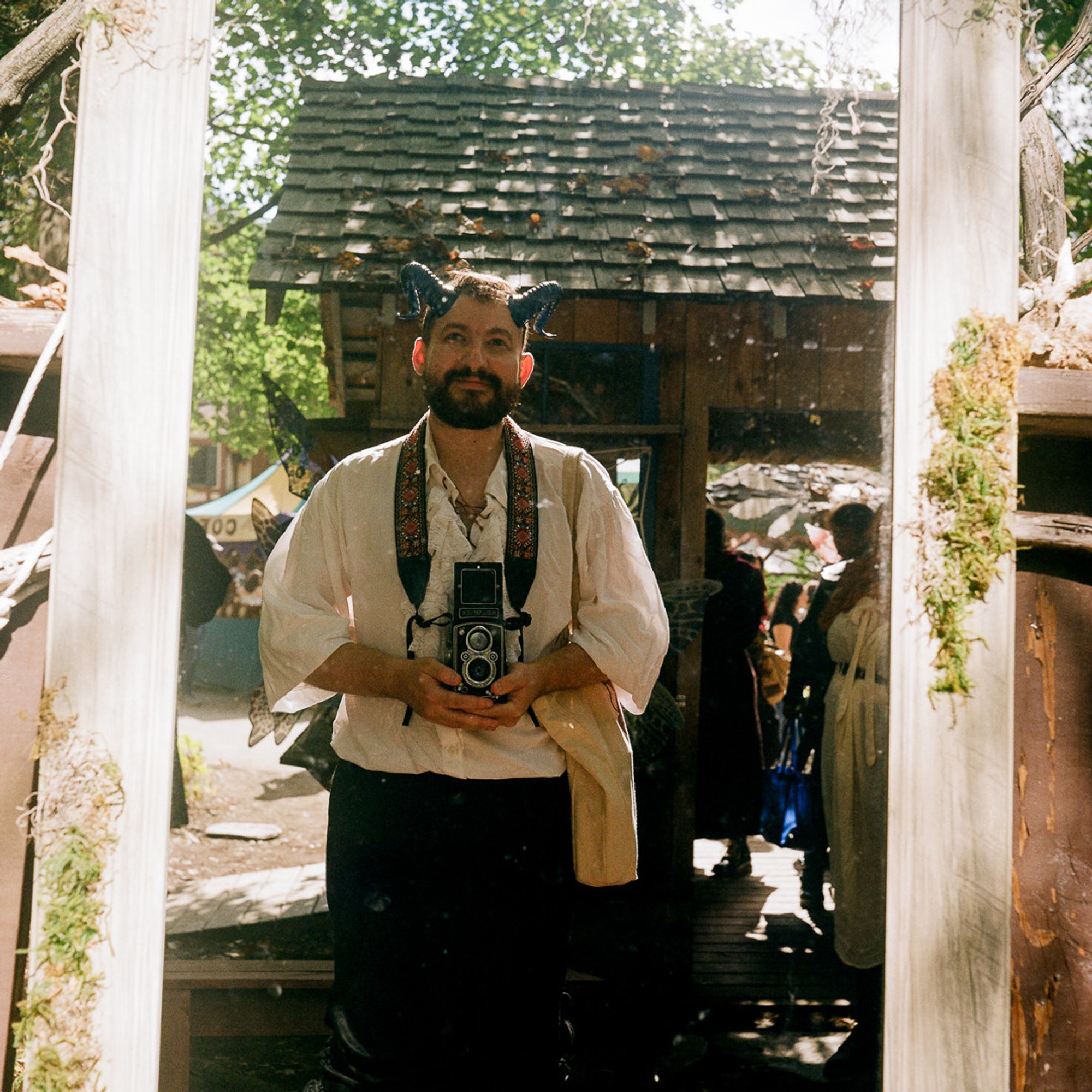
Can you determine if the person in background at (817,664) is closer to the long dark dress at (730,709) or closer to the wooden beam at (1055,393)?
the long dark dress at (730,709)

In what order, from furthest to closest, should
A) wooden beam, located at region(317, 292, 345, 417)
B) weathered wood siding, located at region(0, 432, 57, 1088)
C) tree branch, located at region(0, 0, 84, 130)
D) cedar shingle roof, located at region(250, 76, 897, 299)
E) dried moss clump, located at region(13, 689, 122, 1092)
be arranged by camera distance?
wooden beam, located at region(317, 292, 345, 417) < cedar shingle roof, located at region(250, 76, 897, 299) < tree branch, located at region(0, 0, 84, 130) < weathered wood siding, located at region(0, 432, 57, 1088) < dried moss clump, located at region(13, 689, 122, 1092)

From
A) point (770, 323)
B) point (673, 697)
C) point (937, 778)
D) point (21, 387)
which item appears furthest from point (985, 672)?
point (21, 387)

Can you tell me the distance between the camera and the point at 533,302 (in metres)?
1.81

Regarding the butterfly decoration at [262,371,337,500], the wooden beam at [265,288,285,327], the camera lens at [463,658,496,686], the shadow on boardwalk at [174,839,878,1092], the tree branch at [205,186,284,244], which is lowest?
the shadow on boardwalk at [174,839,878,1092]

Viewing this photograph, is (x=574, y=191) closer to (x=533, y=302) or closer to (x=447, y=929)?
(x=533, y=302)

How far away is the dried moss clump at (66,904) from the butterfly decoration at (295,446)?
2.40 ft

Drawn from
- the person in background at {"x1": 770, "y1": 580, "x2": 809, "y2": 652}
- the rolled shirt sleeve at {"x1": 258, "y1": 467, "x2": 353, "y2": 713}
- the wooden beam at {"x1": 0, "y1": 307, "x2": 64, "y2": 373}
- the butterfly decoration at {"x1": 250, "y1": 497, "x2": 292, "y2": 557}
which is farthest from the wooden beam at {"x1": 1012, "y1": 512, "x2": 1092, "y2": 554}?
the wooden beam at {"x1": 0, "y1": 307, "x2": 64, "y2": 373}

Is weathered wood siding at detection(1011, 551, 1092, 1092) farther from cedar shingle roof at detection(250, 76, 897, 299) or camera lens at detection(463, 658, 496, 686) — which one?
camera lens at detection(463, 658, 496, 686)

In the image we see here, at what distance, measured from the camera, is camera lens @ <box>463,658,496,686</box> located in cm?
159

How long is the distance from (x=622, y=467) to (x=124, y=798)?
149 centimetres

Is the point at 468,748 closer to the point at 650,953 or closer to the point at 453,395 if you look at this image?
the point at 453,395

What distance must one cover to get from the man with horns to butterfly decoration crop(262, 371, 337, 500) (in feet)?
1.22

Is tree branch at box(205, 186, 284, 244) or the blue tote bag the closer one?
tree branch at box(205, 186, 284, 244)

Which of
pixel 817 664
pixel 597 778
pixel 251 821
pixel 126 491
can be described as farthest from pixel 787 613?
pixel 126 491
